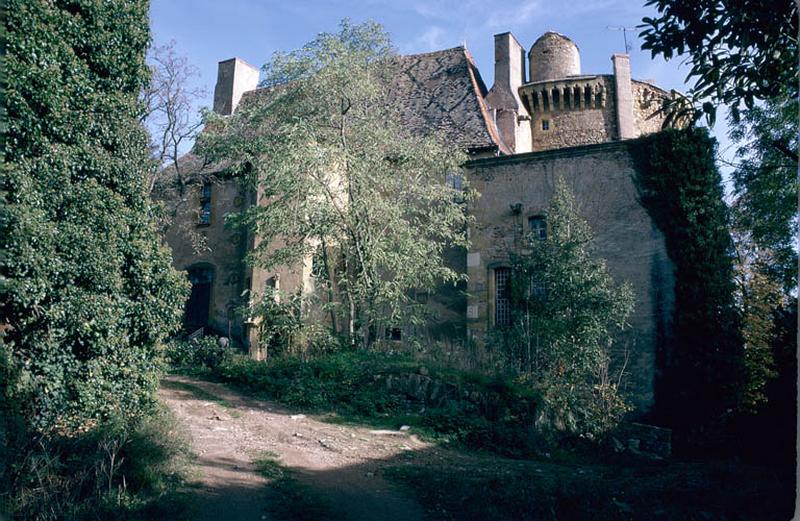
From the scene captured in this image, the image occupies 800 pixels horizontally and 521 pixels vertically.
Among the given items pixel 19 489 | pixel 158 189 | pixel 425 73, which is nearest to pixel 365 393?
pixel 19 489

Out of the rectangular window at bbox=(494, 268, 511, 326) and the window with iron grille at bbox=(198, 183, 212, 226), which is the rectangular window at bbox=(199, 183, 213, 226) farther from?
the rectangular window at bbox=(494, 268, 511, 326)

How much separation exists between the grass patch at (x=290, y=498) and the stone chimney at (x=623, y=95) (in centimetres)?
2440

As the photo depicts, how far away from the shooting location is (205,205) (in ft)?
79.3

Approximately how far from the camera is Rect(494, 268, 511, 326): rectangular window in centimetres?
1953

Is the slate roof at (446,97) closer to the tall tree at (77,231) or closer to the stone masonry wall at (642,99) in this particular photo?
the stone masonry wall at (642,99)

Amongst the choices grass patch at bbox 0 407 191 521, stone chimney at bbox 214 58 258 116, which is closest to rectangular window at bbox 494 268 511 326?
grass patch at bbox 0 407 191 521

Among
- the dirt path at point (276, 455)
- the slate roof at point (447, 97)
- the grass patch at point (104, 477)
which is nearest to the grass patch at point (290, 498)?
the dirt path at point (276, 455)

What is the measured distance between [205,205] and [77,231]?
49.9 feet

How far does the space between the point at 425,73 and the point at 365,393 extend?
1636 cm

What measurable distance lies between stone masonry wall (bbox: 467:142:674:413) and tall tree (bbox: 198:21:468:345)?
206 cm

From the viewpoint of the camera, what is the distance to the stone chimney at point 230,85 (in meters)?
27.9

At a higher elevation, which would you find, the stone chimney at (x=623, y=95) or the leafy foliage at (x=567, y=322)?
the stone chimney at (x=623, y=95)

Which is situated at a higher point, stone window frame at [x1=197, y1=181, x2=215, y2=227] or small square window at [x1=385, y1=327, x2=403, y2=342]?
stone window frame at [x1=197, y1=181, x2=215, y2=227]

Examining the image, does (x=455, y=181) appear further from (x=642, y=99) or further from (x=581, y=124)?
(x=642, y=99)
